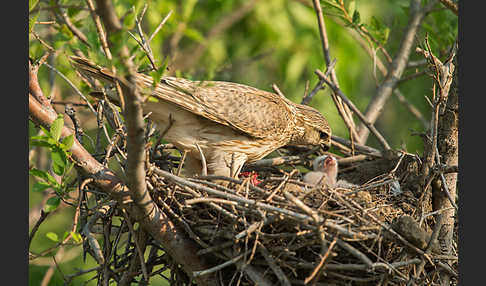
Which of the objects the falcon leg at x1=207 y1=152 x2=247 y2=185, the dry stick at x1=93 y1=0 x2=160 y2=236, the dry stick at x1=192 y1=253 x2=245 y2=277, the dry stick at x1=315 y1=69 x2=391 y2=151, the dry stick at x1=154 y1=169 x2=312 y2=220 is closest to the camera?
the dry stick at x1=93 y1=0 x2=160 y2=236

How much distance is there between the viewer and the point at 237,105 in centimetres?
518

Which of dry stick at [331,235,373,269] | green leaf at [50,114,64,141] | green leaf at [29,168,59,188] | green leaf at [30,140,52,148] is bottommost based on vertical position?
dry stick at [331,235,373,269]

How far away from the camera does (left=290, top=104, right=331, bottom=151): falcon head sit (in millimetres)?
5977

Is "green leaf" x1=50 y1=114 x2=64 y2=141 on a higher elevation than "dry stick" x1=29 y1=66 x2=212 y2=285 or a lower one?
Answer: higher

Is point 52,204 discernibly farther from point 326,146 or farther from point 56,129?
point 326,146

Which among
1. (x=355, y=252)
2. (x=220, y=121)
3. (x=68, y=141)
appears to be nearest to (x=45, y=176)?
(x=68, y=141)

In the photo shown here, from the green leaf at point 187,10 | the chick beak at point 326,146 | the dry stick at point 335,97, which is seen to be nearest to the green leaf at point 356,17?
the dry stick at point 335,97

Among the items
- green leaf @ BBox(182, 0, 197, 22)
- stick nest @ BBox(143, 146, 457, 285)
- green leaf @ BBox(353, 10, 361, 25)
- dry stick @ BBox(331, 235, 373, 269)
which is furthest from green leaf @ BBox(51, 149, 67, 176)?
green leaf @ BBox(353, 10, 361, 25)

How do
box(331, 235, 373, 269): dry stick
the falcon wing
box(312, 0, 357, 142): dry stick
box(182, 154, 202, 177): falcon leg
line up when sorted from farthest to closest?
1. box(312, 0, 357, 142): dry stick
2. box(182, 154, 202, 177): falcon leg
3. the falcon wing
4. box(331, 235, 373, 269): dry stick

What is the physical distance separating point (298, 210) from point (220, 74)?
3709mm

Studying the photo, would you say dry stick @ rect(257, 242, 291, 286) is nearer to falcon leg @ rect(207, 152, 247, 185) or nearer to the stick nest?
the stick nest

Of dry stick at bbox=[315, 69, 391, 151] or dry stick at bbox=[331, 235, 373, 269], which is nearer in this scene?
dry stick at bbox=[331, 235, 373, 269]

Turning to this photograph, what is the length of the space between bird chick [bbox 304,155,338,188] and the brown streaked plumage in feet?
1.61

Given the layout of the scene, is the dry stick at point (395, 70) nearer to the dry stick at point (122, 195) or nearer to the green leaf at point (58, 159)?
the dry stick at point (122, 195)
